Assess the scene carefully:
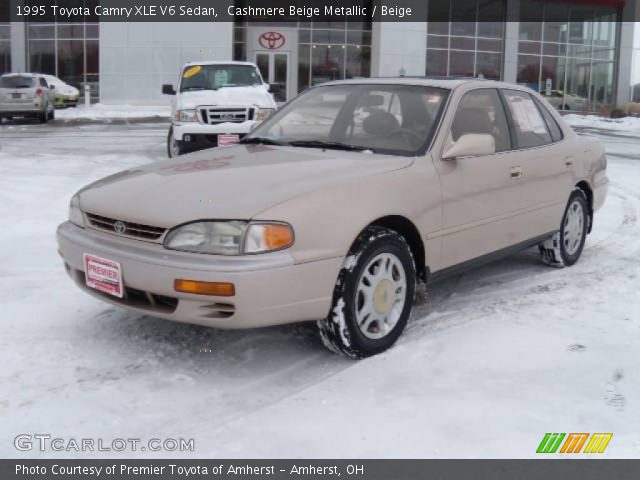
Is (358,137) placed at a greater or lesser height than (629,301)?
greater

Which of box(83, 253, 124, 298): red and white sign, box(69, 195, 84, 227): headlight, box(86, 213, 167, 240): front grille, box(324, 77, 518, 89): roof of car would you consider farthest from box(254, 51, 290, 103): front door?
box(83, 253, 124, 298): red and white sign

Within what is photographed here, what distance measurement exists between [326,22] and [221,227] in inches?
1243

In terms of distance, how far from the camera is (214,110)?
11758 mm

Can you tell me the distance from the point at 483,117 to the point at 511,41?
107 ft

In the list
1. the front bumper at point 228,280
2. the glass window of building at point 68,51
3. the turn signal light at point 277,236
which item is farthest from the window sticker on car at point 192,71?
the glass window of building at point 68,51

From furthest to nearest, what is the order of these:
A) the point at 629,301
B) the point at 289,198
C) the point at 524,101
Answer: the point at 524,101
the point at 629,301
the point at 289,198

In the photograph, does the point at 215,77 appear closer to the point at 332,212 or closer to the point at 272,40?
the point at 332,212

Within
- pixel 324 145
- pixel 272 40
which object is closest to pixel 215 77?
pixel 324 145

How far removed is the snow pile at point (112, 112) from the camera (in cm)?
2661
